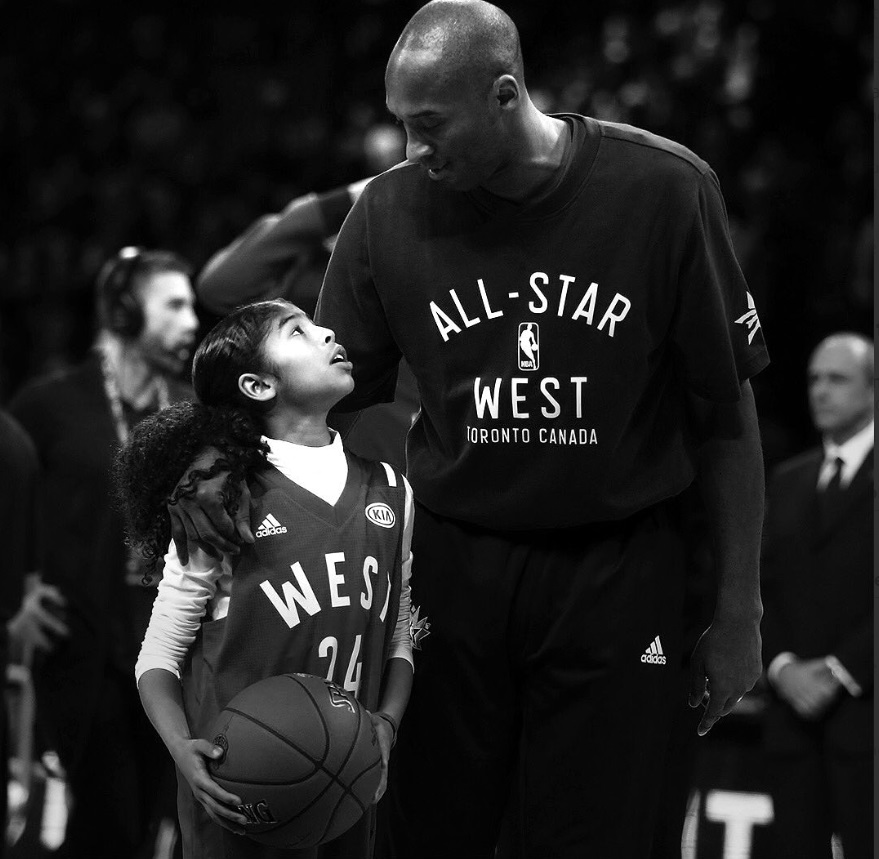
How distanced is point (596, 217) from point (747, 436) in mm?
493

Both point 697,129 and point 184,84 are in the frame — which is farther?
point 184,84

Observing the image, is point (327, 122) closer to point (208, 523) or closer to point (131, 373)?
point (131, 373)

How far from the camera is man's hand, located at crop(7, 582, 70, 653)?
5133 mm

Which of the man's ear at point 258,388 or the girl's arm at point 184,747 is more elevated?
the man's ear at point 258,388

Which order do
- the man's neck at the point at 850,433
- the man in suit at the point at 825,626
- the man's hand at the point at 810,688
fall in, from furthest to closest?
1. the man's neck at the point at 850,433
2. the man's hand at the point at 810,688
3. the man in suit at the point at 825,626

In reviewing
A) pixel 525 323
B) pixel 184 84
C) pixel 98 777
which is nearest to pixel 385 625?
pixel 525 323

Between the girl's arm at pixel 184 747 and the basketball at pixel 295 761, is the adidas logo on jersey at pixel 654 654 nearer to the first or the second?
the basketball at pixel 295 761

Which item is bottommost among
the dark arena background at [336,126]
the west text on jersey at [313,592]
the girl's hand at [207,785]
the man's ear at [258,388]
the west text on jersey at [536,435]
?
the girl's hand at [207,785]

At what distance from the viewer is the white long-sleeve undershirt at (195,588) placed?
2.54 m

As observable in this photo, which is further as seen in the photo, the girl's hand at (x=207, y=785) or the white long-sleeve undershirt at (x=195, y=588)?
the white long-sleeve undershirt at (x=195, y=588)

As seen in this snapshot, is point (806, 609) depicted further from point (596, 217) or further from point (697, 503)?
point (596, 217)

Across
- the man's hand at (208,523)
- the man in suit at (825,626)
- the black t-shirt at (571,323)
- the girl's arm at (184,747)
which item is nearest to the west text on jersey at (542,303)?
the black t-shirt at (571,323)

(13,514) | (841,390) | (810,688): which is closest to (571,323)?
(13,514)

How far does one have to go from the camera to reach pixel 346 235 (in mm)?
2730
